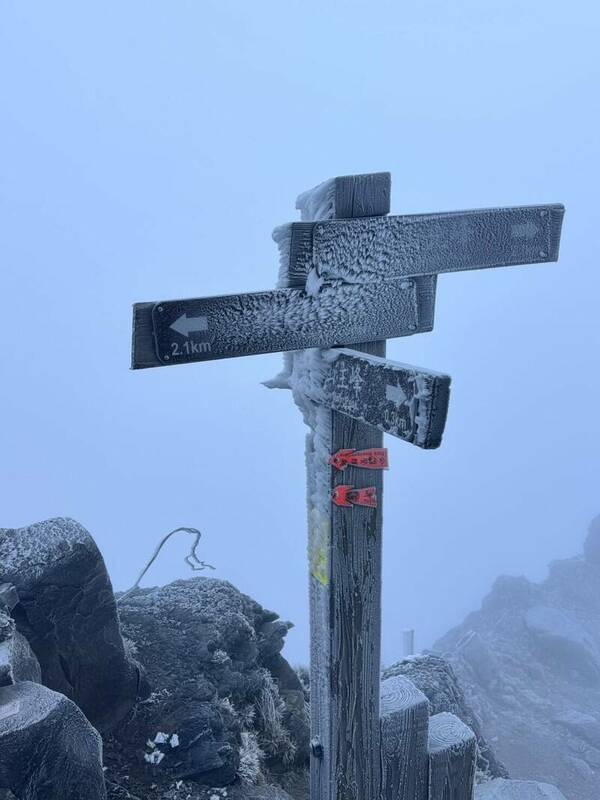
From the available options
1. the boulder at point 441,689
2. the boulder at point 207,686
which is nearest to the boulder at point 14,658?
the boulder at point 207,686

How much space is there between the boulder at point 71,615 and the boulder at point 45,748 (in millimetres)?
898

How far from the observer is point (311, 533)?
→ 3.59 metres

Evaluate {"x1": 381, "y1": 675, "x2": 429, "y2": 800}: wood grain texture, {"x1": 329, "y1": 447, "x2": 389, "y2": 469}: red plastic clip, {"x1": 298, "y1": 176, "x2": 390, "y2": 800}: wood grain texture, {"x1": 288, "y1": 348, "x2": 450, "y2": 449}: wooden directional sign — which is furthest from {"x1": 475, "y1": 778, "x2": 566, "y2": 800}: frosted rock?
{"x1": 288, "y1": 348, "x2": 450, "y2": 449}: wooden directional sign

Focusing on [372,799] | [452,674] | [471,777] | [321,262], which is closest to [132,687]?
[372,799]

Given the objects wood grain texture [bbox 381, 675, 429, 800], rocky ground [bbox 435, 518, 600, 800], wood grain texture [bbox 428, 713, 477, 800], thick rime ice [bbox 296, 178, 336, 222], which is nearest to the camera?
thick rime ice [bbox 296, 178, 336, 222]

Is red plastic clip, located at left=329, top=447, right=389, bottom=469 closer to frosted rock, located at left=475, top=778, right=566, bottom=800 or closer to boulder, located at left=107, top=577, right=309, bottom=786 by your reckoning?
boulder, located at left=107, top=577, right=309, bottom=786

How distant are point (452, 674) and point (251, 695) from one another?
9.91 feet

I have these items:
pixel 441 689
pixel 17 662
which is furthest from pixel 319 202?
pixel 441 689

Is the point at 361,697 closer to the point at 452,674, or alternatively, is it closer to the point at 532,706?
the point at 452,674

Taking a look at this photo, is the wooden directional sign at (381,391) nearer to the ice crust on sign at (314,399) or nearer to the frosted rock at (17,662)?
the ice crust on sign at (314,399)

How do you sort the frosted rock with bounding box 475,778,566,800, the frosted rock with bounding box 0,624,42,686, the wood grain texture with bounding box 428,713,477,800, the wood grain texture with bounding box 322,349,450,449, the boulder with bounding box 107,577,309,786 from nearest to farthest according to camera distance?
the wood grain texture with bounding box 322,349,450,449
the frosted rock with bounding box 0,624,42,686
the wood grain texture with bounding box 428,713,477,800
the boulder with bounding box 107,577,309,786
the frosted rock with bounding box 475,778,566,800

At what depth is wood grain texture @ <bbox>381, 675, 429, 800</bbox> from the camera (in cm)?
373

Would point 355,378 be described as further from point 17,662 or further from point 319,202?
point 17,662

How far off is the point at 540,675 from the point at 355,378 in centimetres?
2310
